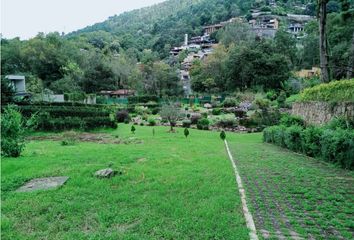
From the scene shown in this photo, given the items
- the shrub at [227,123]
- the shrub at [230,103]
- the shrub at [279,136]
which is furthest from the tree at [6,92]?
the shrub at [230,103]

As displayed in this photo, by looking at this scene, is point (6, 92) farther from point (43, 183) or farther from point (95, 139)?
point (43, 183)

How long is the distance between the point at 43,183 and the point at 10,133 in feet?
14.8

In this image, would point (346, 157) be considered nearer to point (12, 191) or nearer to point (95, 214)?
point (95, 214)

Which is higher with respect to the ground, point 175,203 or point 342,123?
point 342,123

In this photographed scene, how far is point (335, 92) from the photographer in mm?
13109

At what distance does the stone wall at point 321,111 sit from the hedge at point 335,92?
10.0 inches

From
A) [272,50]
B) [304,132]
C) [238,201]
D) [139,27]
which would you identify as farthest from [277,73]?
[139,27]

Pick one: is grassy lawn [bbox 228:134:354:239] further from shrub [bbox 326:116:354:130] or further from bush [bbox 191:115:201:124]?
bush [bbox 191:115:201:124]

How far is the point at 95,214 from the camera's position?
436 centimetres

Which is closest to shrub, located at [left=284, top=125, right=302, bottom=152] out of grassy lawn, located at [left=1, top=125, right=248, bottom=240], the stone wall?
the stone wall

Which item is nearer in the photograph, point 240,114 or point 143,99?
point 240,114

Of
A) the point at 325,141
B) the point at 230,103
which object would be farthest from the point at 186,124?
the point at 325,141

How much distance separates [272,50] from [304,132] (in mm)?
39905

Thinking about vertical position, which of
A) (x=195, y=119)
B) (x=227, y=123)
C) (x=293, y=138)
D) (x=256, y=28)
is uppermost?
(x=256, y=28)
